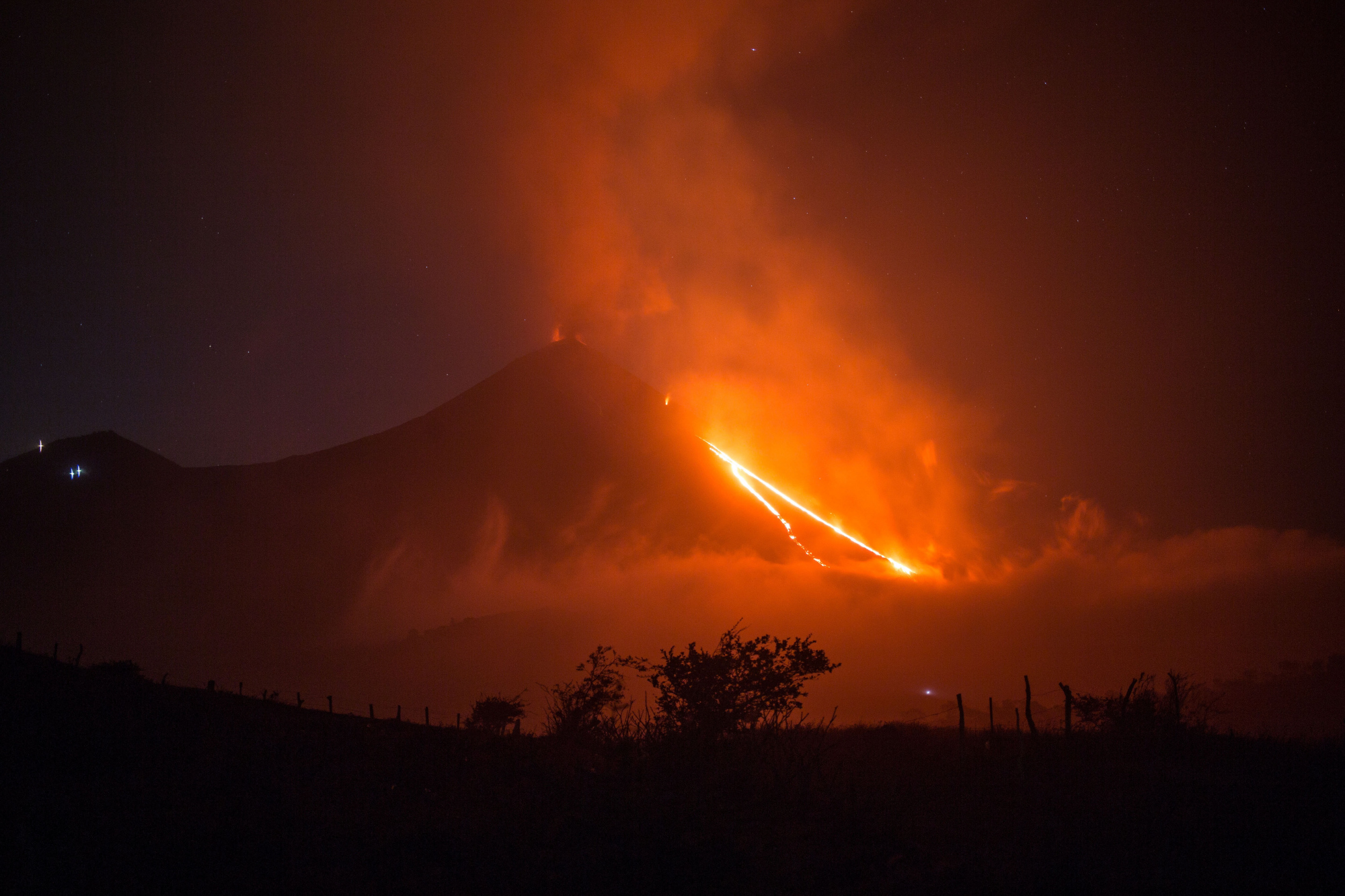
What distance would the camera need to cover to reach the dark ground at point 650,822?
10344mm

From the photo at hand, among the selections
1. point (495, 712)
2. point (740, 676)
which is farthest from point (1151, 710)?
point (495, 712)

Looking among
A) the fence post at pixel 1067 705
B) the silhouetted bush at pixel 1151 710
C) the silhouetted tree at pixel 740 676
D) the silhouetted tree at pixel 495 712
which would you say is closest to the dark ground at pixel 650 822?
the fence post at pixel 1067 705

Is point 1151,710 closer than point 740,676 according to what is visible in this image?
No

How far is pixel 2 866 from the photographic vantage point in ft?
33.3

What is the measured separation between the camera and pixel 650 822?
11.1 metres

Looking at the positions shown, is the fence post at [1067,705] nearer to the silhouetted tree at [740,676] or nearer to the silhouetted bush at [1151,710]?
the silhouetted bush at [1151,710]

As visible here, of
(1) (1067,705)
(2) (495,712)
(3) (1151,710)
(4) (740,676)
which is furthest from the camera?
(2) (495,712)

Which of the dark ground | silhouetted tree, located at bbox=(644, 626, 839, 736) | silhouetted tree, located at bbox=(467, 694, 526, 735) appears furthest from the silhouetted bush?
silhouetted tree, located at bbox=(467, 694, 526, 735)

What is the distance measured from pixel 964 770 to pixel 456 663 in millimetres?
177144

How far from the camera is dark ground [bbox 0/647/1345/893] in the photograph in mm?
10344

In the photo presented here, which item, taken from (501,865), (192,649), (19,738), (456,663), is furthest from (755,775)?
(192,649)

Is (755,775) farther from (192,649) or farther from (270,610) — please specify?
(270,610)

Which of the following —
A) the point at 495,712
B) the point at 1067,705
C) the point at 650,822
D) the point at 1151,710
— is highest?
the point at 1067,705

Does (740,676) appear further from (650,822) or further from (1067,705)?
(650,822)
